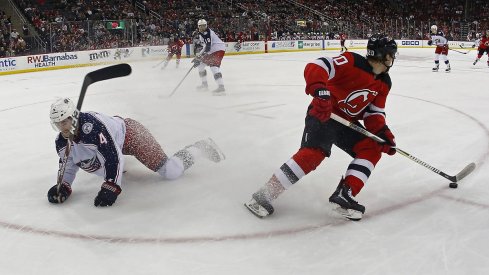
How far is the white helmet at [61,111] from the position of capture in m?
2.56

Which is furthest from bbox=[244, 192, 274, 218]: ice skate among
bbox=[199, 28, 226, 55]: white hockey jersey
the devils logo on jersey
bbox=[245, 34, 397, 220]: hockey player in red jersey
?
bbox=[199, 28, 226, 55]: white hockey jersey

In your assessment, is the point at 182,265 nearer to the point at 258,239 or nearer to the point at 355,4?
the point at 258,239

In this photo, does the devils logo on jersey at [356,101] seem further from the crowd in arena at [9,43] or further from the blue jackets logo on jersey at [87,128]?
the crowd in arena at [9,43]

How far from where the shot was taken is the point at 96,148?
Answer: 2758 millimetres

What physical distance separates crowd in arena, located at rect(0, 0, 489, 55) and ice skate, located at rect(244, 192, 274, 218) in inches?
437

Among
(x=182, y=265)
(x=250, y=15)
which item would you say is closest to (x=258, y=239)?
(x=182, y=265)

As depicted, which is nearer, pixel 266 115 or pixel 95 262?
pixel 95 262

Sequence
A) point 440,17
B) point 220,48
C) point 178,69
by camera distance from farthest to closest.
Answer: point 440,17
point 178,69
point 220,48

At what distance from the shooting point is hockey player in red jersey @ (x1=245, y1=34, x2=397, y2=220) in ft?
8.30

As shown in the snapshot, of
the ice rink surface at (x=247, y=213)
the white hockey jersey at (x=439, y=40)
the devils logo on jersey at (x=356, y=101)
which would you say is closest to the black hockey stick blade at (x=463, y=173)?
the ice rink surface at (x=247, y=213)

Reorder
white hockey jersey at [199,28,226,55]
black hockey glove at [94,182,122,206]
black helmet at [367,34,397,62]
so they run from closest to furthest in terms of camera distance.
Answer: black helmet at [367,34,397,62]
black hockey glove at [94,182,122,206]
white hockey jersey at [199,28,226,55]

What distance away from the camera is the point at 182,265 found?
2156 mm

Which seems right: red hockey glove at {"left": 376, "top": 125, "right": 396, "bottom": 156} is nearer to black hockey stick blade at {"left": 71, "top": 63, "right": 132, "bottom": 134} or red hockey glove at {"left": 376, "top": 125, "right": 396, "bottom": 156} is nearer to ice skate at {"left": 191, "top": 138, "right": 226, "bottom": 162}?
ice skate at {"left": 191, "top": 138, "right": 226, "bottom": 162}

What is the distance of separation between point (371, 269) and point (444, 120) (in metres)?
3.64
